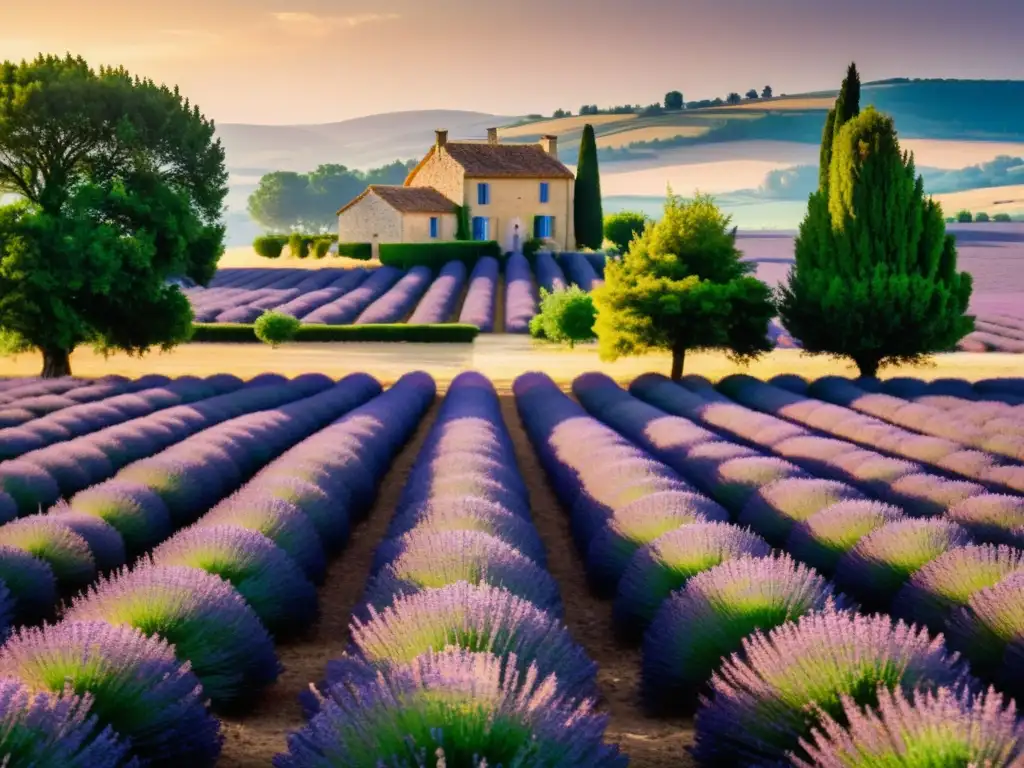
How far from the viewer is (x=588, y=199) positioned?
190ft

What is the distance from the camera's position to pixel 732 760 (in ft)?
14.5

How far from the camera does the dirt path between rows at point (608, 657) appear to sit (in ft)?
17.7

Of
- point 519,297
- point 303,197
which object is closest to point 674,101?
point 303,197

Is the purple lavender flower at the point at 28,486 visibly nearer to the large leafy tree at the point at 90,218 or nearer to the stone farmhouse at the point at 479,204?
the large leafy tree at the point at 90,218

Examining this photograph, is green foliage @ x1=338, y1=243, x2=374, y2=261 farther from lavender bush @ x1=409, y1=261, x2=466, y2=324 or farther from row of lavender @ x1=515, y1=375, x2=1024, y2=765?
row of lavender @ x1=515, y1=375, x2=1024, y2=765

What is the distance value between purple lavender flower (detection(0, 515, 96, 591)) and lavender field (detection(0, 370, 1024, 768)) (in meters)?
0.02

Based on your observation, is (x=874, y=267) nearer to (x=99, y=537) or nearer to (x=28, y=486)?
(x=28, y=486)

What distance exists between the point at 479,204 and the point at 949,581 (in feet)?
166

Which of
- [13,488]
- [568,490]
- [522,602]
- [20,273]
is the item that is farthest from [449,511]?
[20,273]

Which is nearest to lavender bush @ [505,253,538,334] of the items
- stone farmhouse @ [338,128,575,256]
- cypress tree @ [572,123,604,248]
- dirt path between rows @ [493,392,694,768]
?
stone farmhouse @ [338,128,575,256]

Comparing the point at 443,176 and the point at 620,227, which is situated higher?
the point at 443,176

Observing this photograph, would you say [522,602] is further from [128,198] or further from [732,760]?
[128,198]

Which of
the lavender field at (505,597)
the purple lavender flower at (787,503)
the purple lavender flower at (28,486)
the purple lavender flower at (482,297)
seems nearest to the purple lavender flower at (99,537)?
the lavender field at (505,597)

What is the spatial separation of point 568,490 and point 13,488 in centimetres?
556
